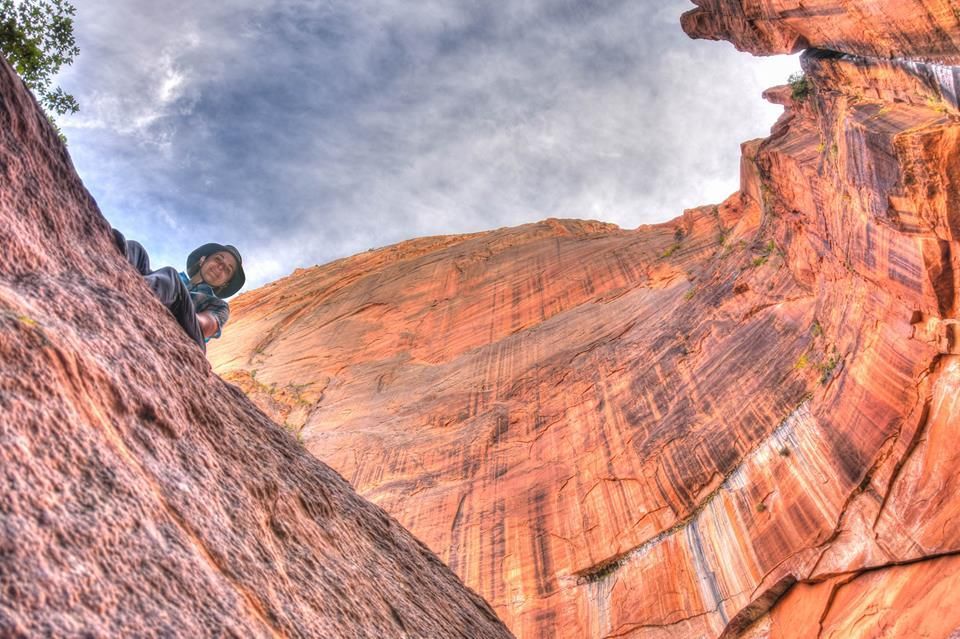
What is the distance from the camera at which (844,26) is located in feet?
42.3

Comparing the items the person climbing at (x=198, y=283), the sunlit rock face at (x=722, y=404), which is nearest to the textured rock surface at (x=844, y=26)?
the sunlit rock face at (x=722, y=404)

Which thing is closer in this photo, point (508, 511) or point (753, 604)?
point (753, 604)

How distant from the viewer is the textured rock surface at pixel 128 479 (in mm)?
2543

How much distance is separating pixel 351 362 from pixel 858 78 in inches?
842

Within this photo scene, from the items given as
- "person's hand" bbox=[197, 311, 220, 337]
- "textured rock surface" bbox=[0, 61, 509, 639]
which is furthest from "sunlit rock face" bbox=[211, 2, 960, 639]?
"person's hand" bbox=[197, 311, 220, 337]

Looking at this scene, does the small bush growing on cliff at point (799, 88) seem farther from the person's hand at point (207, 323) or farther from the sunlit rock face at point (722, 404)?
the person's hand at point (207, 323)

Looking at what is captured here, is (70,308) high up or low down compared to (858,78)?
down

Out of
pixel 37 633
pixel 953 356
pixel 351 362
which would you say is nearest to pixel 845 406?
pixel 953 356

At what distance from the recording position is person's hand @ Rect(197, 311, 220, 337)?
589 cm

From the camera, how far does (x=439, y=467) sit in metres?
20.7

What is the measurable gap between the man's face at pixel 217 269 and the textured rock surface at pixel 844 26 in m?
10.9

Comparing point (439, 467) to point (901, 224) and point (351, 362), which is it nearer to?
point (351, 362)

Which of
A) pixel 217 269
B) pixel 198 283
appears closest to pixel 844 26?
pixel 217 269

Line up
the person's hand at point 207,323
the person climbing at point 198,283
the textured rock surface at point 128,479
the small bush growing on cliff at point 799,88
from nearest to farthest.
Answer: the textured rock surface at point 128,479 < the person climbing at point 198,283 < the person's hand at point 207,323 < the small bush growing on cliff at point 799,88
